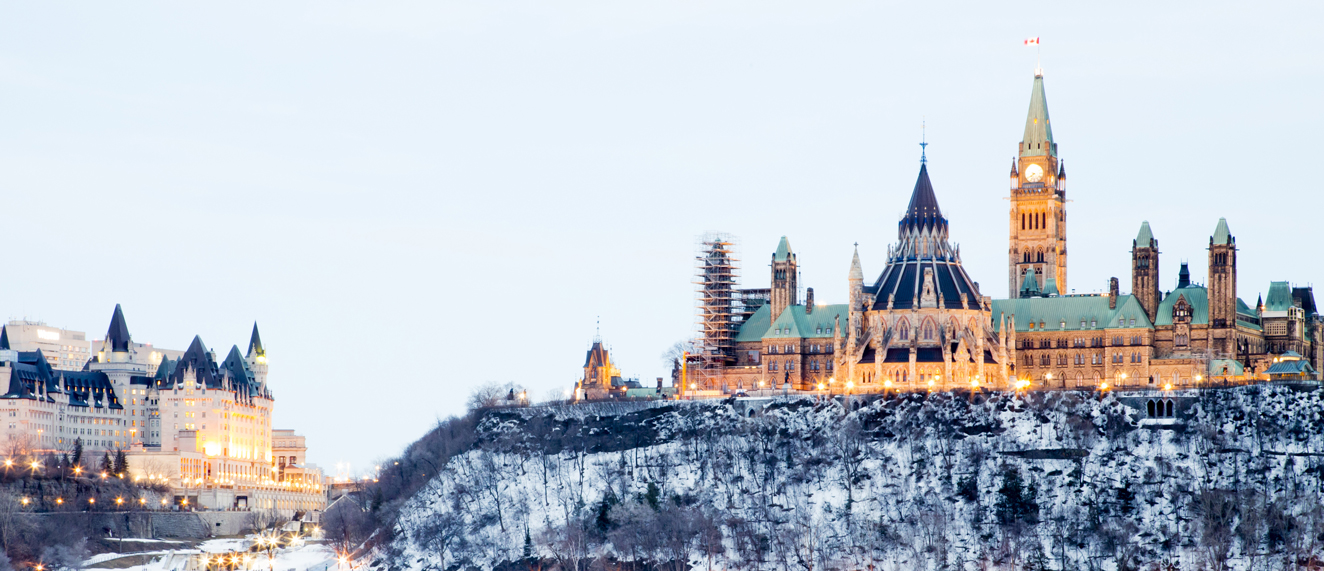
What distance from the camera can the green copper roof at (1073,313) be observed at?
620 ft

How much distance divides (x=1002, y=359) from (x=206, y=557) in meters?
78.8

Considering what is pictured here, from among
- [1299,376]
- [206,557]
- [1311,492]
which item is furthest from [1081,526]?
[206,557]

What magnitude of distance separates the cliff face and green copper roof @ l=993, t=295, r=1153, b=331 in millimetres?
18810

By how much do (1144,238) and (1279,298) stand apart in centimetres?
1375

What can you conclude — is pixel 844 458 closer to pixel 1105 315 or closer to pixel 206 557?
pixel 1105 315

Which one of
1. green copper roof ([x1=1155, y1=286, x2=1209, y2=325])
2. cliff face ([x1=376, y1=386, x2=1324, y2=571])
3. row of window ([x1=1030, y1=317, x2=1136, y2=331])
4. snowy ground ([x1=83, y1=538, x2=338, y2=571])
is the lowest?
snowy ground ([x1=83, y1=538, x2=338, y2=571])

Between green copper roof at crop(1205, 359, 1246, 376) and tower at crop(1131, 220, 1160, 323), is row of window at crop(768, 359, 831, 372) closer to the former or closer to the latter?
tower at crop(1131, 220, 1160, 323)

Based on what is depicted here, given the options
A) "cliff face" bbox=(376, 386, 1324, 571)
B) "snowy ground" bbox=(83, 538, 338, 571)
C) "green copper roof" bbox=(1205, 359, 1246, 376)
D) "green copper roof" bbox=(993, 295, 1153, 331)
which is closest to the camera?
"cliff face" bbox=(376, 386, 1324, 571)

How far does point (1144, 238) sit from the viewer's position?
628 ft

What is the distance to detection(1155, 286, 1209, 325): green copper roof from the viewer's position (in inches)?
7313

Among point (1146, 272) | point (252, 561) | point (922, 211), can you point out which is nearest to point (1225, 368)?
point (1146, 272)

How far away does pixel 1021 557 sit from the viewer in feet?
490

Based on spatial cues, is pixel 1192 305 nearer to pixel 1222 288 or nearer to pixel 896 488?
pixel 1222 288

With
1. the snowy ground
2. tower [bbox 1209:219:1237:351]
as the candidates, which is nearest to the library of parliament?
tower [bbox 1209:219:1237:351]
